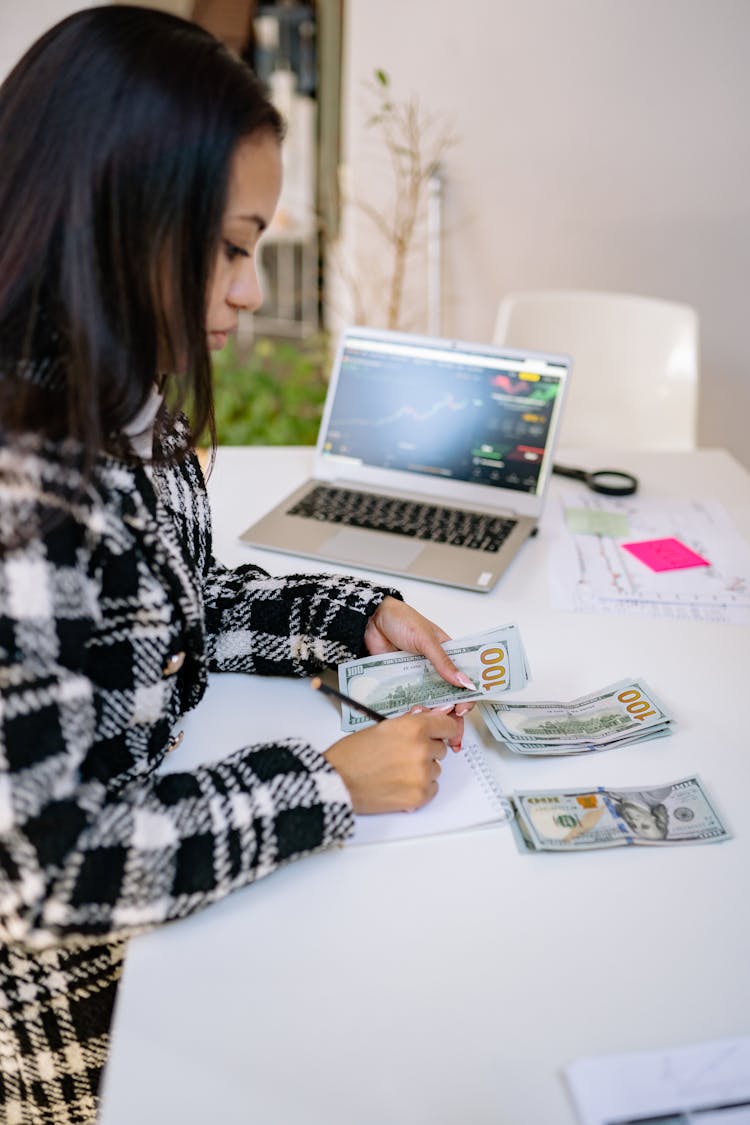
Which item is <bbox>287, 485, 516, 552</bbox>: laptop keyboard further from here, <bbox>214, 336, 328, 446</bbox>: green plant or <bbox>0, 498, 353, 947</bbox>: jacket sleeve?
<bbox>214, 336, 328, 446</bbox>: green plant

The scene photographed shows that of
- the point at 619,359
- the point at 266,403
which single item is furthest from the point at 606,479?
the point at 266,403

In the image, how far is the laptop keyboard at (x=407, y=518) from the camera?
150cm

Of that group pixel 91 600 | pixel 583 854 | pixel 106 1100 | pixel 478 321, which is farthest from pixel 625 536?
pixel 478 321

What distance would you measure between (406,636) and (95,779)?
420 millimetres

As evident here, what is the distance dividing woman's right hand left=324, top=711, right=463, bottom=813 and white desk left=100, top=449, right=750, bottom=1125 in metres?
0.04

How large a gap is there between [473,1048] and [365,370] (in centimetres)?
118

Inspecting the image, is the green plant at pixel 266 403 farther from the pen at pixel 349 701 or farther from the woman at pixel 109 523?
the woman at pixel 109 523

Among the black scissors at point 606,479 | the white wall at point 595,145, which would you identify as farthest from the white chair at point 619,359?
the white wall at point 595,145

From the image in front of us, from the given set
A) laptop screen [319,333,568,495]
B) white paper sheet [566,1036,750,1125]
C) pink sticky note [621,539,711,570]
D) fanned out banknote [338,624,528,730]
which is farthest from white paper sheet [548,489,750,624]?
white paper sheet [566,1036,750,1125]

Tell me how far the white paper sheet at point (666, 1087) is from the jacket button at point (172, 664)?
48 centimetres

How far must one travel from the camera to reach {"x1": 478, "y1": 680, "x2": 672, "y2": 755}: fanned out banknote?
3.39ft

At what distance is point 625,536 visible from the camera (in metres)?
1.59

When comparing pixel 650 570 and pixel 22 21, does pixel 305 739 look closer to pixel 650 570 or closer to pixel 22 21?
pixel 650 570

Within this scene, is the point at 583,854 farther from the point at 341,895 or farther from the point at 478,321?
the point at 478,321
